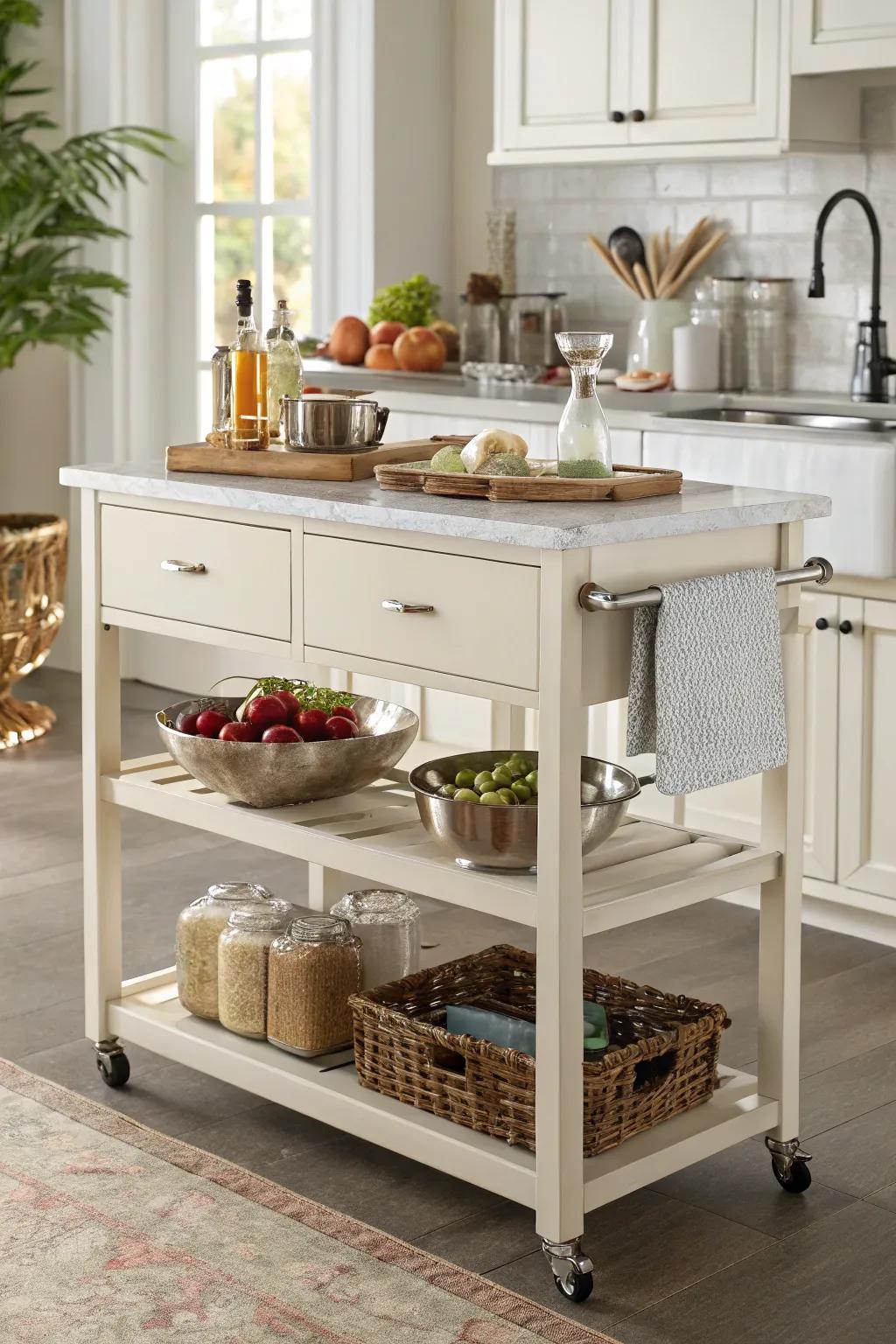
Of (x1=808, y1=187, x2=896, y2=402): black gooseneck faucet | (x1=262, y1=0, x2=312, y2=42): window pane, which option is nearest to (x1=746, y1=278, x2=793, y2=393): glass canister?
(x1=808, y1=187, x2=896, y2=402): black gooseneck faucet

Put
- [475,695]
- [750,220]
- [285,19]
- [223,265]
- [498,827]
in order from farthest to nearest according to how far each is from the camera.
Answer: [223,265] < [285,19] < [750,220] < [498,827] < [475,695]

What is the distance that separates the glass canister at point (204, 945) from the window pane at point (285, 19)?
3.18 metres

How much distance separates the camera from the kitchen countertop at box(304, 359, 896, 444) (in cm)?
368

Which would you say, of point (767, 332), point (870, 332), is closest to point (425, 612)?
point (870, 332)

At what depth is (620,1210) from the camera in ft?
8.12

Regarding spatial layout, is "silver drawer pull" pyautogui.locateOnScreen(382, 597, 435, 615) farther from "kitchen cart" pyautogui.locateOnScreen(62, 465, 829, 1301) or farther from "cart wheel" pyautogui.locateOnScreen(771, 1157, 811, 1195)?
"cart wheel" pyautogui.locateOnScreen(771, 1157, 811, 1195)

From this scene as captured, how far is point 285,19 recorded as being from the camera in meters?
5.23

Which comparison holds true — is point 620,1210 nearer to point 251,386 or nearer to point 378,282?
point 251,386

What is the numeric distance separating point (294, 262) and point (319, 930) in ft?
10.2

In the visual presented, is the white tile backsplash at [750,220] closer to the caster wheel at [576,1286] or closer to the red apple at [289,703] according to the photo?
the red apple at [289,703]

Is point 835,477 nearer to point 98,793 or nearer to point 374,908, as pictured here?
point 374,908

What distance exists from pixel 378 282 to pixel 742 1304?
3450 mm

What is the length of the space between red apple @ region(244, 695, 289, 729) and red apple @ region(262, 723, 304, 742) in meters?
0.04

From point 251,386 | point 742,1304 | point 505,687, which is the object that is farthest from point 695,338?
point 742,1304
